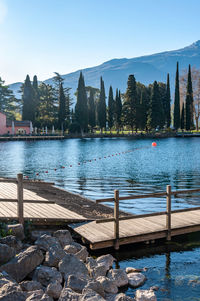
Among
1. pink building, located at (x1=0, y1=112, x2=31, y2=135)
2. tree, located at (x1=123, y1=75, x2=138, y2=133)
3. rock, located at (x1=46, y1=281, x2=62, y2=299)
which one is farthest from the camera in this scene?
pink building, located at (x1=0, y1=112, x2=31, y2=135)

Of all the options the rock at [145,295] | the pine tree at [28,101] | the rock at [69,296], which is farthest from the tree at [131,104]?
the rock at [69,296]

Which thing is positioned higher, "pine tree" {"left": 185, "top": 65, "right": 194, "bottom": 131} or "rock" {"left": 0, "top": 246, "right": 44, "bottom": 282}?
"pine tree" {"left": 185, "top": 65, "right": 194, "bottom": 131}

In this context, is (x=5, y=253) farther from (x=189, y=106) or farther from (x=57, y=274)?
(x=189, y=106)

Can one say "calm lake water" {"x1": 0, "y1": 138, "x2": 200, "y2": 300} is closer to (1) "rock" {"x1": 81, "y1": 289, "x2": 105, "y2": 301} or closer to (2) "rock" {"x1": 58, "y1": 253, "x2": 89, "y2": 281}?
(2) "rock" {"x1": 58, "y1": 253, "x2": 89, "y2": 281}

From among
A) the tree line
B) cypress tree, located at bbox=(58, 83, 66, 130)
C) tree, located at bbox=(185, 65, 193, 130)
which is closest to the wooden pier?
the tree line

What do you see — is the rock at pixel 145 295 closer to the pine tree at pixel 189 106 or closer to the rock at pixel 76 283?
the rock at pixel 76 283

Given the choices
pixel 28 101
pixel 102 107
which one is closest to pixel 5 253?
pixel 28 101

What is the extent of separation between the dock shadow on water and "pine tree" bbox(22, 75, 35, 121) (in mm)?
74442

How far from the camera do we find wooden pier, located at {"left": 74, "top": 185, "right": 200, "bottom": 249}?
8484 mm

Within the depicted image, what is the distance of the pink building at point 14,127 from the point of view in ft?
270

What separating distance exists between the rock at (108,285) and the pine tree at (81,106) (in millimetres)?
75614

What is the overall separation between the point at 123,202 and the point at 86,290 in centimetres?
945

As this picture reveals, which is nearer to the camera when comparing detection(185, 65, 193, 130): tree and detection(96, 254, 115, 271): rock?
detection(96, 254, 115, 271): rock

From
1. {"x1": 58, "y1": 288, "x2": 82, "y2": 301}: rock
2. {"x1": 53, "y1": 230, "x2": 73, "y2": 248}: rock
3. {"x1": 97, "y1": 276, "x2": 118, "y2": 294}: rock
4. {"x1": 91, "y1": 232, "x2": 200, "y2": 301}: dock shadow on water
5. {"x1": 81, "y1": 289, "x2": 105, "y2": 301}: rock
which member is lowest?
{"x1": 91, "y1": 232, "x2": 200, "y2": 301}: dock shadow on water
